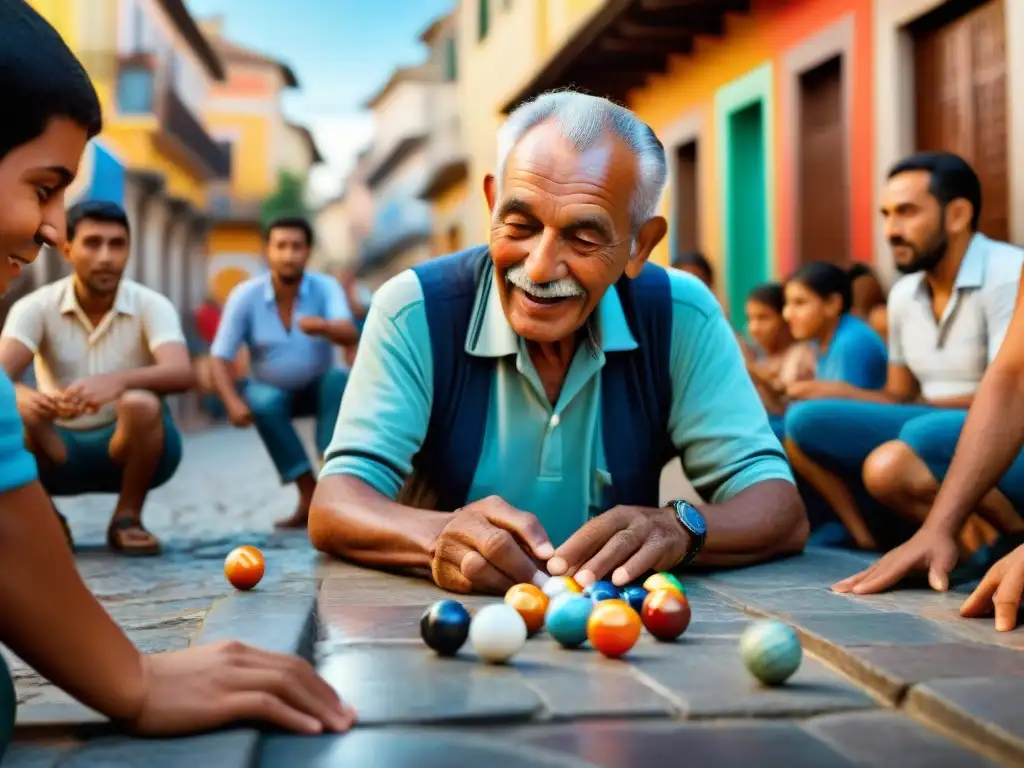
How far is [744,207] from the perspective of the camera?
12711 millimetres

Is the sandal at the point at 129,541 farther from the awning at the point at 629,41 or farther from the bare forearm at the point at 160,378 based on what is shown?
the awning at the point at 629,41

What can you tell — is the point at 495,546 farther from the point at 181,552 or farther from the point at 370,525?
the point at 181,552

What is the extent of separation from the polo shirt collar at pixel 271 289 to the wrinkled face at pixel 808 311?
3.04m

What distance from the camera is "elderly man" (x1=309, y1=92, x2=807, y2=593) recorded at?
3.66 meters

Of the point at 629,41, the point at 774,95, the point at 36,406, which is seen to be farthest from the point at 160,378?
the point at 629,41

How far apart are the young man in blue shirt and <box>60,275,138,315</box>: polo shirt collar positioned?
14.2 ft

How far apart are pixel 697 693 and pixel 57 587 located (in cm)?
112

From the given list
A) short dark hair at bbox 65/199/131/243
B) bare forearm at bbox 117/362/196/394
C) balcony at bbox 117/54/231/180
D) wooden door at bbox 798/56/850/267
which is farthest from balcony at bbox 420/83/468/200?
bare forearm at bbox 117/362/196/394

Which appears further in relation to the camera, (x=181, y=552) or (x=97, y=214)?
(x=97, y=214)

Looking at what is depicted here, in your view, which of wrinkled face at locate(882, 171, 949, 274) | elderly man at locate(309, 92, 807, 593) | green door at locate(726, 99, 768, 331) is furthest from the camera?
green door at locate(726, 99, 768, 331)

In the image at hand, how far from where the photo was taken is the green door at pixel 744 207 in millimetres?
12633

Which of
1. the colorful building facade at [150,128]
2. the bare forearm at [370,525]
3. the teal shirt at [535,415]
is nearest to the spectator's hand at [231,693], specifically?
the bare forearm at [370,525]

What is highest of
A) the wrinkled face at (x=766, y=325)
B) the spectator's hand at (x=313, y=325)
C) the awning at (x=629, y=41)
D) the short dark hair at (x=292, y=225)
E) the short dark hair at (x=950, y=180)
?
the awning at (x=629, y=41)

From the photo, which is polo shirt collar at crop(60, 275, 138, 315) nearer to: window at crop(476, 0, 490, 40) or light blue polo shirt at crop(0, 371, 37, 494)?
light blue polo shirt at crop(0, 371, 37, 494)
